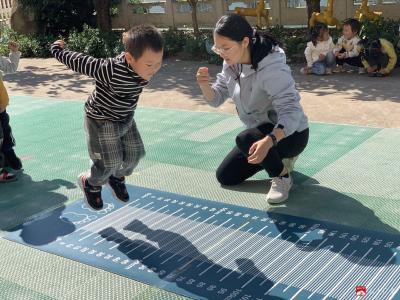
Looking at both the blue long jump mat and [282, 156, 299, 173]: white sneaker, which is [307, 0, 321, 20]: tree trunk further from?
the blue long jump mat

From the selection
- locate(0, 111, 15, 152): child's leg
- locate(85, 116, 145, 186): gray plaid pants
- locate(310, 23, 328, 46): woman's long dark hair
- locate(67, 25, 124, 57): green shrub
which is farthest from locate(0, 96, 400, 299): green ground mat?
locate(67, 25, 124, 57): green shrub

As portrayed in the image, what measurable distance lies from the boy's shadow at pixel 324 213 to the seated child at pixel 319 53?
16.0 ft

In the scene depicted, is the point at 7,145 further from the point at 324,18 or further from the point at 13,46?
the point at 324,18

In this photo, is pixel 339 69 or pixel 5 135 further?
pixel 339 69

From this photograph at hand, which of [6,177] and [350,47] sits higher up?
[350,47]

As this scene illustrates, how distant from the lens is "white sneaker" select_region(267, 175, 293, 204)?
3.74 meters

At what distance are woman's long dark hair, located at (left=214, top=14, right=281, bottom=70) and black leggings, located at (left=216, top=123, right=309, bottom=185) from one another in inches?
16.9

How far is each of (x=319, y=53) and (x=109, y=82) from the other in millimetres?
6166

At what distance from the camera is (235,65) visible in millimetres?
3811

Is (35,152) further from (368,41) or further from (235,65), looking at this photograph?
(368,41)

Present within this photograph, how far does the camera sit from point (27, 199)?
4188 mm

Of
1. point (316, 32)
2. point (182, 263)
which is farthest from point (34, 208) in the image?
point (316, 32)

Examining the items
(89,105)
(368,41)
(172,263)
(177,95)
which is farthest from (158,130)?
(368,41)

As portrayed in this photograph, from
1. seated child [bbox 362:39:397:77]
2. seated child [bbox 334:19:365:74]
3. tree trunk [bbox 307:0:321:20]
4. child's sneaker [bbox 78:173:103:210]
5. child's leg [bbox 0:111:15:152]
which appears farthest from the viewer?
tree trunk [bbox 307:0:321:20]
